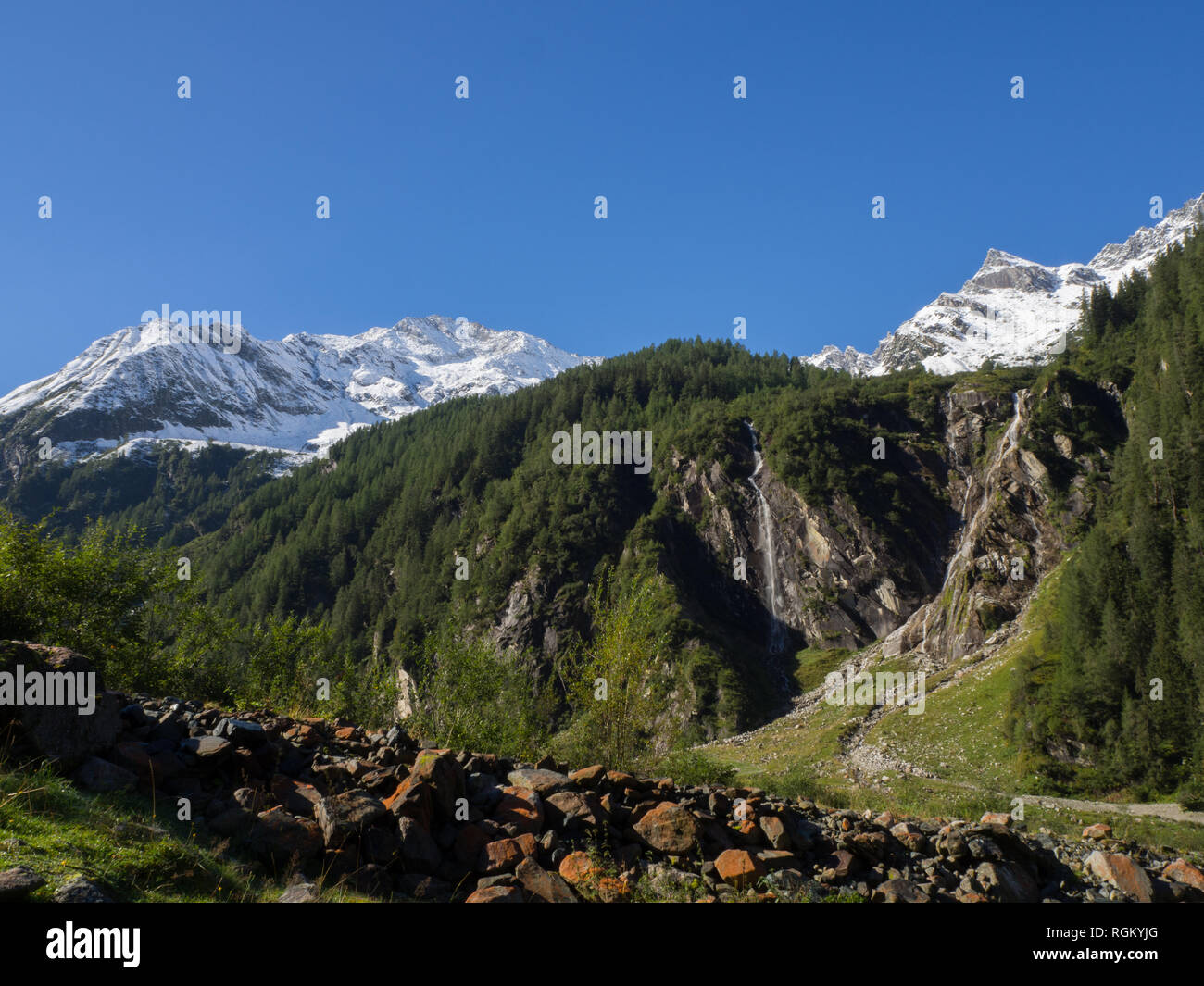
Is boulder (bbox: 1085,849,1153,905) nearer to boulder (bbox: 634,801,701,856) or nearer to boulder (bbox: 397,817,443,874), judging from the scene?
boulder (bbox: 634,801,701,856)

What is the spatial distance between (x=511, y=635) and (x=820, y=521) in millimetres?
58812

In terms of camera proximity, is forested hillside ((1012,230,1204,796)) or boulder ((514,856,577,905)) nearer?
boulder ((514,856,577,905))

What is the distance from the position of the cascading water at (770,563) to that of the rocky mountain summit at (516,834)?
294ft

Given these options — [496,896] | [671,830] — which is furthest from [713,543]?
[496,896]

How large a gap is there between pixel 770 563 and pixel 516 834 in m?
105

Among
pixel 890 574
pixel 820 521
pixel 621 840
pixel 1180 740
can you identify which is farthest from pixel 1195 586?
pixel 621 840

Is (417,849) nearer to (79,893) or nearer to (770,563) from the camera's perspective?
(79,893)

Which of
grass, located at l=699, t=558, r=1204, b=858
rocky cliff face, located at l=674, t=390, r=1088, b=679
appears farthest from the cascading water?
grass, located at l=699, t=558, r=1204, b=858

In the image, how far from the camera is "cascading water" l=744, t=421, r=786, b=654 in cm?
10269

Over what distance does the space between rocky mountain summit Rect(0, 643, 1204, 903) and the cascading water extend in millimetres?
89680

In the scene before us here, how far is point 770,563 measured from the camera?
112 metres

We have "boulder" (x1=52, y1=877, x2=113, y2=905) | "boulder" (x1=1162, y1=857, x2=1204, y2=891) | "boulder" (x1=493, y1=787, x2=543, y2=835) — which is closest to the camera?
"boulder" (x1=52, y1=877, x2=113, y2=905)

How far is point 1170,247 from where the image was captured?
5172 inches

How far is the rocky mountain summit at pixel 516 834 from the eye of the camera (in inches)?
416
